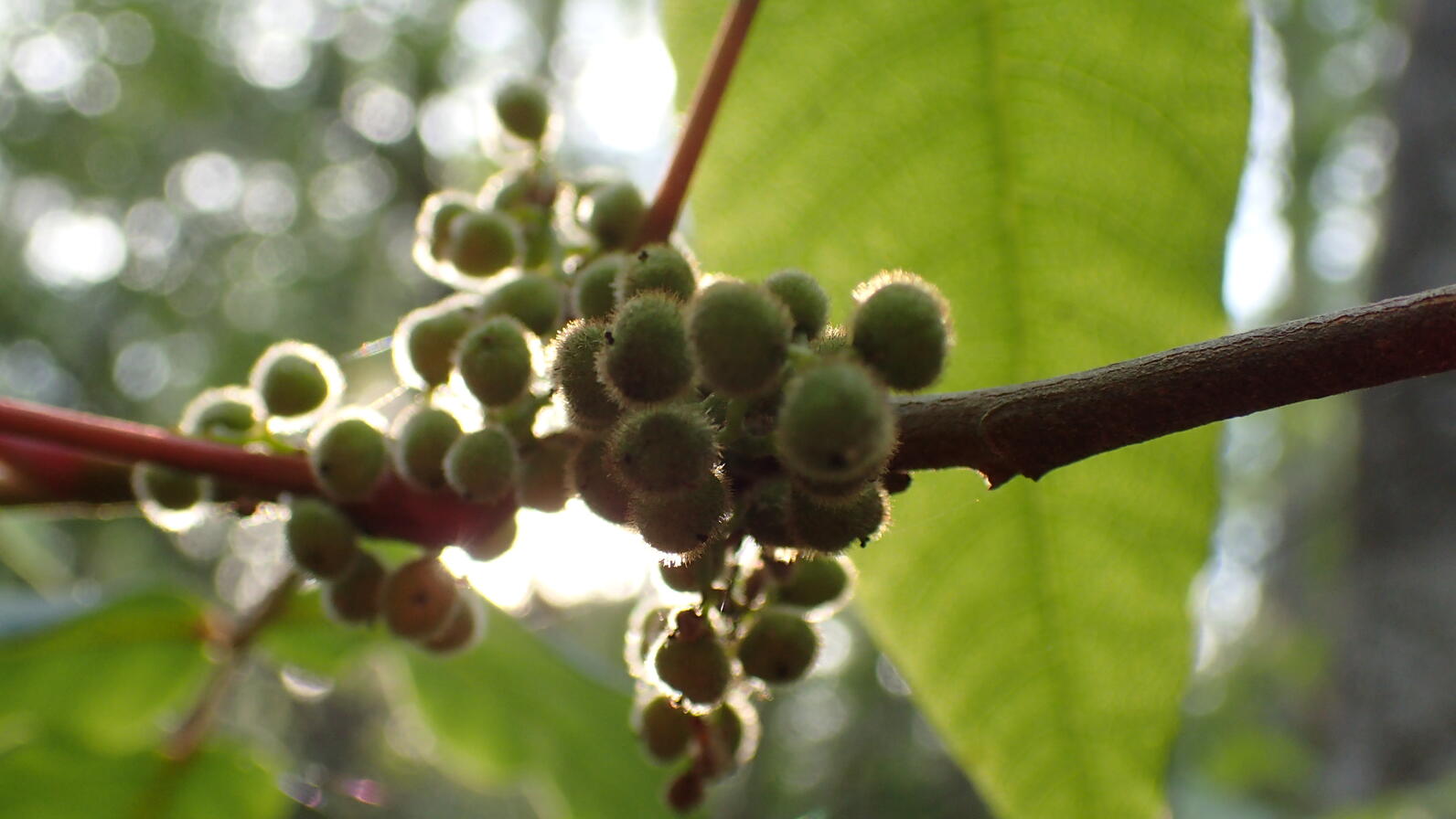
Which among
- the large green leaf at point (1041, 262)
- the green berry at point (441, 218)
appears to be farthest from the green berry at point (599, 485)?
the large green leaf at point (1041, 262)

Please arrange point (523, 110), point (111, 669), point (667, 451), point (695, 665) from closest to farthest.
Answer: point (667, 451)
point (695, 665)
point (523, 110)
point (111, 669)

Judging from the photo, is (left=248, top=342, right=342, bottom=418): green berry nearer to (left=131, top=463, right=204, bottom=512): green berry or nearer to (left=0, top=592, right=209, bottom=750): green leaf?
(left=131, top=463, right=204, bottom=512): green berry

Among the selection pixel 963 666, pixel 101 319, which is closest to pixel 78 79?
pixel 101 319

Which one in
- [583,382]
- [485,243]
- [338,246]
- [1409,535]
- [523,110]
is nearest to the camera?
[583,382]

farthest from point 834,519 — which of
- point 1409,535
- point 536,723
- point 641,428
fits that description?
point 1409,535

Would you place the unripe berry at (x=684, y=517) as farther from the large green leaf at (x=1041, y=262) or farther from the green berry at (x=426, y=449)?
the large green leaf at (x=1041, y=262)

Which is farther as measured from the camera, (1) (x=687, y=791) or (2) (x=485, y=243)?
(2) (x=485, y=243)

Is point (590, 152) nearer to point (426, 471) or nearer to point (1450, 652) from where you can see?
point (1450, 652)

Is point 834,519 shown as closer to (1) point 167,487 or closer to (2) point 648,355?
(2) point 648,355
